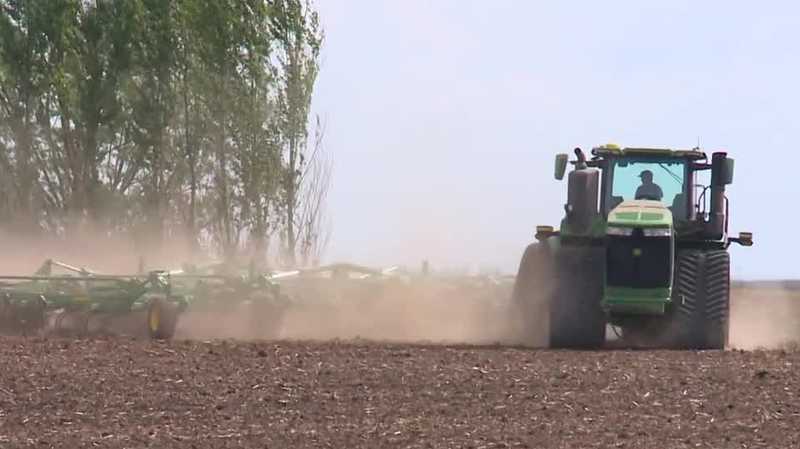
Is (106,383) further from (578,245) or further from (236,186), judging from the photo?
(236,186)

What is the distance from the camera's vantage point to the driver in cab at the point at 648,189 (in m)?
17.7

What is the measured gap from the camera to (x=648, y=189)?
17.7 meters

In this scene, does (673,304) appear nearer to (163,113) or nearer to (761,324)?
(761,324)

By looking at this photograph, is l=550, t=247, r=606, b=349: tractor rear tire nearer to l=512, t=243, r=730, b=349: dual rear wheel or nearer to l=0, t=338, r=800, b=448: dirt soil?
l=512, t=243, r=730, b=349: dual rear wheel

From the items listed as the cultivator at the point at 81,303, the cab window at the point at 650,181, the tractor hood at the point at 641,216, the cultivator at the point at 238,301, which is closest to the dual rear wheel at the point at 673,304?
the tractor hood at the point at 641,216

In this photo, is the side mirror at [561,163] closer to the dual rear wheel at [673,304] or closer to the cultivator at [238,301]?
the dual rear wheel at [673,304]

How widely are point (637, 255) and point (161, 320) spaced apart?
6113 millimetres

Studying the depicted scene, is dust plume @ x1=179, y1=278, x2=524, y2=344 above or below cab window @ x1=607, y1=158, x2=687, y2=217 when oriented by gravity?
below

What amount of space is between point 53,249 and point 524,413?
30212mm

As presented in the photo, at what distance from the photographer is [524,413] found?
448 inches

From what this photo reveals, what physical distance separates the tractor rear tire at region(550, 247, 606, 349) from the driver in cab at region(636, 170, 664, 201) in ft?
3.61

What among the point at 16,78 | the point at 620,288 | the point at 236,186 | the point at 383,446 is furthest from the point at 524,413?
the point at 16,78

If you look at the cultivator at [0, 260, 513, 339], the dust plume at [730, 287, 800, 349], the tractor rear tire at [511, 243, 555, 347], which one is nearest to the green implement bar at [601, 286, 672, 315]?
the tractor rear tire at [511, 243, 555, 347]

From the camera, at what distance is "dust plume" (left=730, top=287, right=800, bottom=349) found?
63.7 ft
